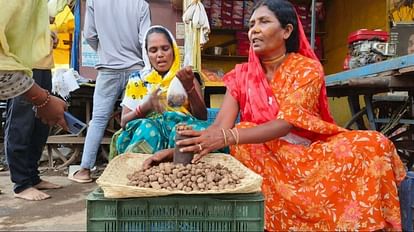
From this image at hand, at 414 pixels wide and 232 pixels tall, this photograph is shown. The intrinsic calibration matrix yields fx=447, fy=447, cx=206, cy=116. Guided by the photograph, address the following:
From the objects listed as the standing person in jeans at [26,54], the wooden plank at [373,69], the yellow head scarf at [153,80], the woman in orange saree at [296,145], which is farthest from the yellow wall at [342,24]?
the standing person in jeans at [26,54]

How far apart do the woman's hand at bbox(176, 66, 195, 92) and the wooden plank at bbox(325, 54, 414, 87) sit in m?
1.23

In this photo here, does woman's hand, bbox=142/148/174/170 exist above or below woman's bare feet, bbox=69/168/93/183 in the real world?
above

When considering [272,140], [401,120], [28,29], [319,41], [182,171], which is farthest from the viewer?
[319,41]

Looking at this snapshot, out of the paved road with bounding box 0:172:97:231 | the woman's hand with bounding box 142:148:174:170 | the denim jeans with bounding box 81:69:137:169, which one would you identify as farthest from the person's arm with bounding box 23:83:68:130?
the denim jeans with bounding box 81:69:137:169

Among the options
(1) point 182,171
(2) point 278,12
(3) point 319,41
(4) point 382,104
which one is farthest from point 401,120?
(3) point 319,41

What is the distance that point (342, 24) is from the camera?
297 inches

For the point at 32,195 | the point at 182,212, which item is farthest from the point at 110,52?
the point at 182,212

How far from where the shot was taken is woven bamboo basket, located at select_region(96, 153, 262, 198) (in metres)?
1.45

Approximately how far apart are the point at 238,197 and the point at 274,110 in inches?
30.9

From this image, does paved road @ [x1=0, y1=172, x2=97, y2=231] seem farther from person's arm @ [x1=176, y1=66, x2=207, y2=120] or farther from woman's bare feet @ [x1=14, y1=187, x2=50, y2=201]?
person's arm @ [x1=176, y1=66, x2=207, y2=120]

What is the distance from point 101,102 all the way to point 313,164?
2.61m

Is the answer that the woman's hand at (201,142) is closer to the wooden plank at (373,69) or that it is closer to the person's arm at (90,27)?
the wooden plank at (373,69)

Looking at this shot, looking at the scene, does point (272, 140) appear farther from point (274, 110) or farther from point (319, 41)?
point (319, 41)

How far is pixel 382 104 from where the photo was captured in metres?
4.40
